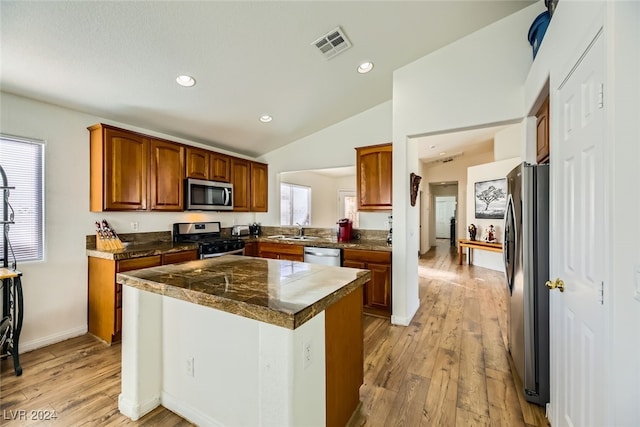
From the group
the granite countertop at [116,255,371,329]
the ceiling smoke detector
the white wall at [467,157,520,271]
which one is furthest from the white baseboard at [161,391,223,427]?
the ceiling smoke detector

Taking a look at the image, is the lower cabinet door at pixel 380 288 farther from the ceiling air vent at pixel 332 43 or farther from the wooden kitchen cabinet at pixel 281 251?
the ceiling air vent at pixel 332 43

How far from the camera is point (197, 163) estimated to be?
12.1 feet

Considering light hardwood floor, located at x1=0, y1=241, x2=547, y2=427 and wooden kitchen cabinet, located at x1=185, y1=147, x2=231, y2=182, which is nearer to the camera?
light hardwood floor, located at x1=0, y1=241, x2=547, y2=427

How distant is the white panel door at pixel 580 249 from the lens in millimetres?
1054

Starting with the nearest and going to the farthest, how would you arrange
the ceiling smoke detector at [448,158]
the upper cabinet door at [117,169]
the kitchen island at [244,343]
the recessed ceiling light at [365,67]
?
the kitchen island at [244,343], the upper cabinet door at [117,169], the recessed ceiling light at [365,67], the ceiling smoke detector at [448,158]

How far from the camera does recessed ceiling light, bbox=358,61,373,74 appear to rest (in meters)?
2.92

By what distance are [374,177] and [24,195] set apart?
369cm

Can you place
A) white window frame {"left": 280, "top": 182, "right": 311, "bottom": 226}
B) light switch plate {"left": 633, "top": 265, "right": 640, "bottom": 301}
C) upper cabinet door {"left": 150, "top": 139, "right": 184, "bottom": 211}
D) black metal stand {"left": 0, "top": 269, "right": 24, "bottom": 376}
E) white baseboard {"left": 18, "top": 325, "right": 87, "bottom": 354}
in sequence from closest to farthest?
1. light switch plate {"left": 633, "top": 265, "right": 640, "bottom": 301}
2. black metal stand {"left": 0, "top": 269, "right": 24, "bottom": 376}
3. white baseboard {"left": 18, "top": 325, "right": 87, "bottom": 354}
4. upper cabinet door {"left": 150, "top": 139, "right": 184, "bottom": 211}
5. white window frame {"left": 280, "top": 182, "right": 311, "bottom": 226}

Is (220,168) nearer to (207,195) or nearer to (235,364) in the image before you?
(207,195)

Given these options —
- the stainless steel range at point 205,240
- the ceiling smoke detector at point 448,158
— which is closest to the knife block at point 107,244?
the stainless steel range at point 205,240

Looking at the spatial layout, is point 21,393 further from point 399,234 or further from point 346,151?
point 346,151

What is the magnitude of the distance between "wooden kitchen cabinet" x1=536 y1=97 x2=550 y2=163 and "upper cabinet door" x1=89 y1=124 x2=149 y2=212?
12.6 feet

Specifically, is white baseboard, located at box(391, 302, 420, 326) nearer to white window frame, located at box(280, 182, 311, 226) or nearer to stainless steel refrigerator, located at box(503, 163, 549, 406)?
stainless steel refrigerator, located at box(503, 163, 549, 406)

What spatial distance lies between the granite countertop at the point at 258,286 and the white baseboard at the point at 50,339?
196 centimetres
